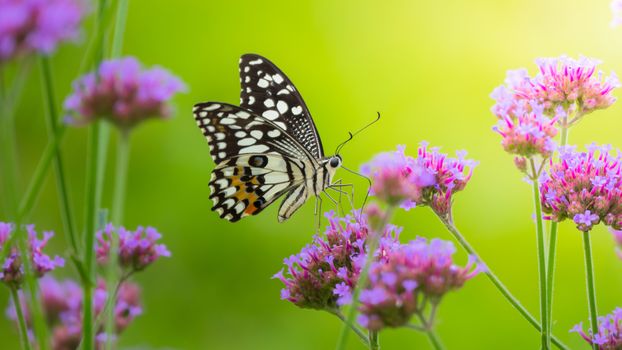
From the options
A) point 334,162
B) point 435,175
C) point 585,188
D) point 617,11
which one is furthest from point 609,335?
point 334,162

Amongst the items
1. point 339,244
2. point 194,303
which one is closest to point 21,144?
point 194,303

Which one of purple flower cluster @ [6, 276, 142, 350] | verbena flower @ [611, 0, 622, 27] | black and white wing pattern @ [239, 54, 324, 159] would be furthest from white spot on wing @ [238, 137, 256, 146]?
verbena flower @ [611, 0, 622, 27]

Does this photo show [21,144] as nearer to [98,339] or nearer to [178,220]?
[178,220]

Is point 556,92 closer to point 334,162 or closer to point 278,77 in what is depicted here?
point 334,162

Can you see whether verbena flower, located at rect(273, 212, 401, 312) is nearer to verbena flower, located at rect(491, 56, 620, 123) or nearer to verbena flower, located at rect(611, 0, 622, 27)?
verbena flower, located at rect(491, 56, 620, 123)

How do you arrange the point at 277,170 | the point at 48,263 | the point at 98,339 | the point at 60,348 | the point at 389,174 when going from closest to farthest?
1. the point at 389,174
2. the point at 48,263
3. the point at 98,339
4. the point at 60,348
5. the point at 277,170

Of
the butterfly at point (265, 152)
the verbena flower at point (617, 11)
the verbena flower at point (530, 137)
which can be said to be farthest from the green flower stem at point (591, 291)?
the butterfly at point (265, 152)
